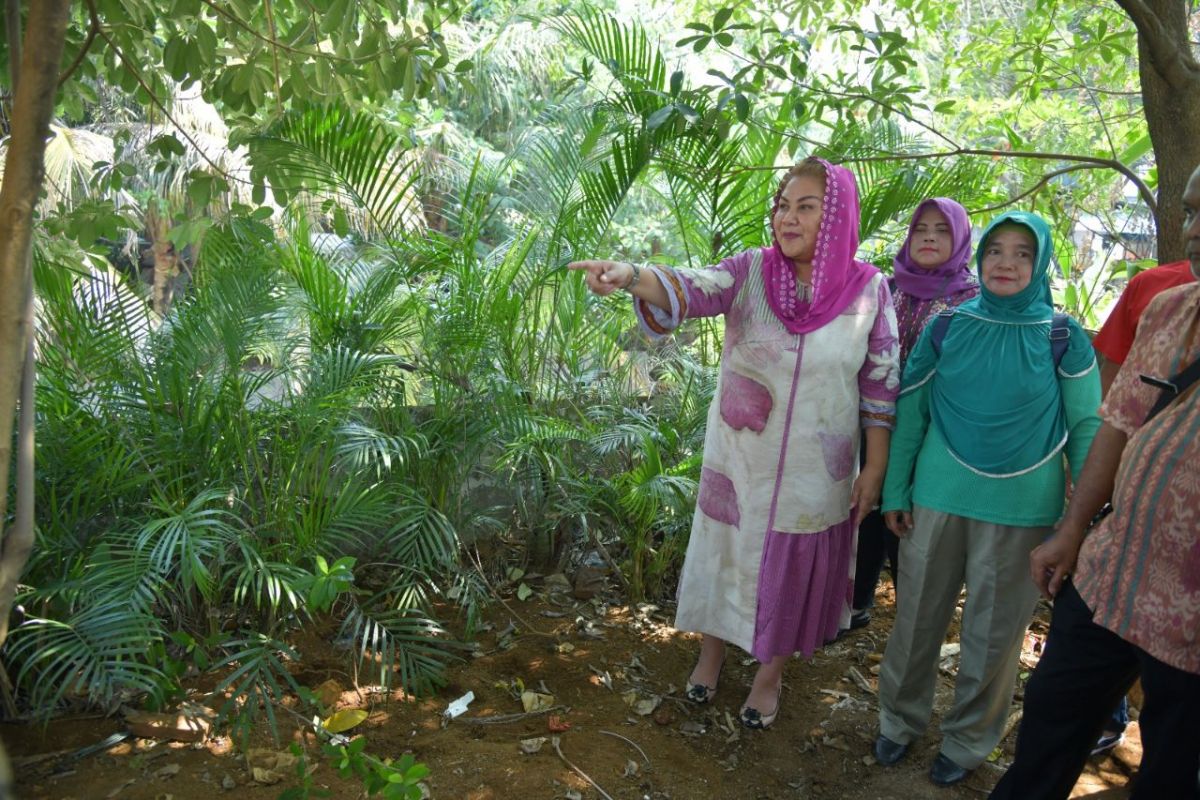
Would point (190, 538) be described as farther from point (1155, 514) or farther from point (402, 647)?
point (1155, 514)

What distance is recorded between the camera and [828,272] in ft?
9.09

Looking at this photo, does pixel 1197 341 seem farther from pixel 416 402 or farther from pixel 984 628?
pixel 416 402

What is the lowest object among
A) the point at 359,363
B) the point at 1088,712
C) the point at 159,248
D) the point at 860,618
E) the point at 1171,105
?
the point at 860,618

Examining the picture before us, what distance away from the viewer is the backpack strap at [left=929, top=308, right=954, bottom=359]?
8.98ft

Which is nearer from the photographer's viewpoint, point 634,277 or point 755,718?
point 634,277

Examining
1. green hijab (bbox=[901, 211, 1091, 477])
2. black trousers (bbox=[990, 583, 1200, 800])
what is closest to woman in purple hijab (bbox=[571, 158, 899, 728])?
green hijab (bbox=[901, 211, 1091, 477])

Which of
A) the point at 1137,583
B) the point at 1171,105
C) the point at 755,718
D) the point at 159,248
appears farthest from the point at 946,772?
the point at 159,248

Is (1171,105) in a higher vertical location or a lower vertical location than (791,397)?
higher

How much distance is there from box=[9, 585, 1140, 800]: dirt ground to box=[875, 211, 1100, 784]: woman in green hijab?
0.38 m

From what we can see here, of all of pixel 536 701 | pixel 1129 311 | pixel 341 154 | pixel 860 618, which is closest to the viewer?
pixel 1129 311

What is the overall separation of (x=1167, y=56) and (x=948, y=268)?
100cm

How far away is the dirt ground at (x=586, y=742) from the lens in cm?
267

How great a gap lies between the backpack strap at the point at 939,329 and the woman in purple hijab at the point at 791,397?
124 mm

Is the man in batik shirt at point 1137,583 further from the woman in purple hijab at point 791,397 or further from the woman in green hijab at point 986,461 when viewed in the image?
the woman in purple hijab at point 791,397
